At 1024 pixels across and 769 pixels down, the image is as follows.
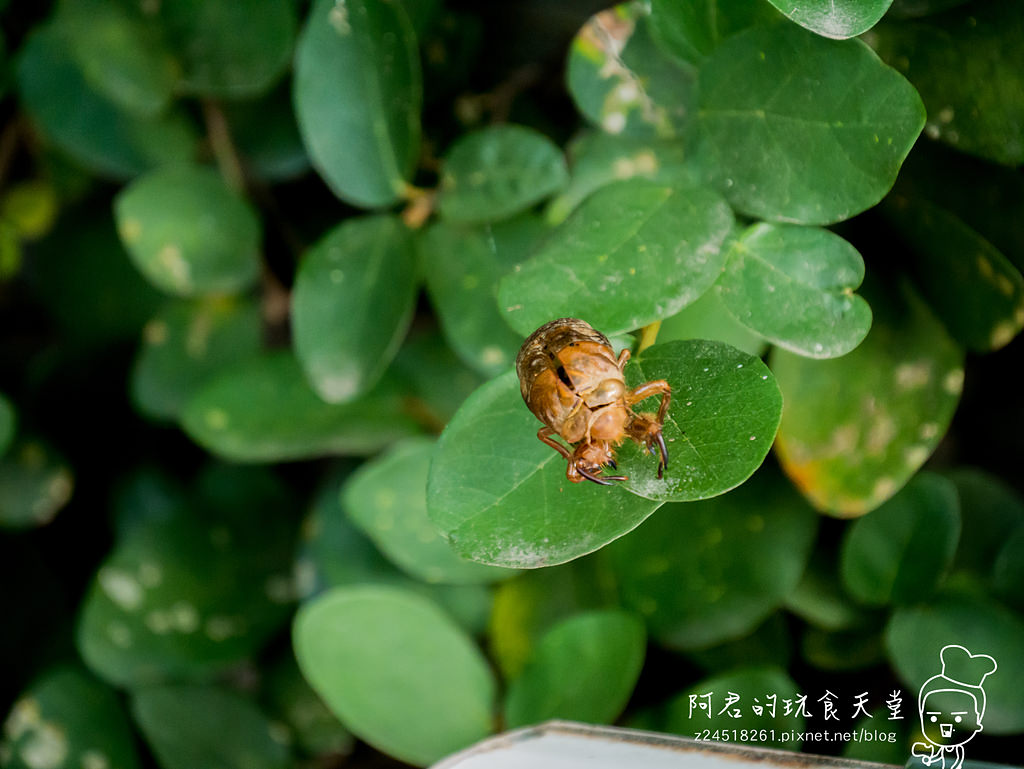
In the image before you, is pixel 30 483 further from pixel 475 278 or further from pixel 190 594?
pixel 475 278

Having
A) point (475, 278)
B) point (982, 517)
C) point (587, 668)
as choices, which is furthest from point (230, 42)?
point (982, 517)

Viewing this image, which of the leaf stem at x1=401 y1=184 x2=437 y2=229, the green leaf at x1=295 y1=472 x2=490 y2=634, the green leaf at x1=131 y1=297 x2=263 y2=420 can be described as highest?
the leaf stem at x1=401 y1=184 x2=437 y2=229

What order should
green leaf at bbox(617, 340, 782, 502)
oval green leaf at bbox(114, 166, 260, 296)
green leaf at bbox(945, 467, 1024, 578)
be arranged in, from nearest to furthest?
1. green leaf at bbox(617, 340, 782, 502)
2. green leaf at bbox(945, 467, 1024, 578)
3. oval green leaf at bbox(114, 166, 260, 296)

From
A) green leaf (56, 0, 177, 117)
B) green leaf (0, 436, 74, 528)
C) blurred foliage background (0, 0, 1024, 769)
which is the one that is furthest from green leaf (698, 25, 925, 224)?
green leaf (0, 436, 74, 528)

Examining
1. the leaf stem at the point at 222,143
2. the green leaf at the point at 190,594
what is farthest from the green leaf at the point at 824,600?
the leaf stem at the point at 222,143

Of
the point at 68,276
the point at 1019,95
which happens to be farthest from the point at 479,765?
the point at 68,276

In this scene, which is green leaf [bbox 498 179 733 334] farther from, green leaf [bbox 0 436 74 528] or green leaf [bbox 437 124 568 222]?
green leaf [bbox 0 436 74 528]

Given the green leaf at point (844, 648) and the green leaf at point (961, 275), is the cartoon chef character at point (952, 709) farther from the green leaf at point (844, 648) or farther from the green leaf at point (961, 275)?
the green leaf at point (961, 275)
